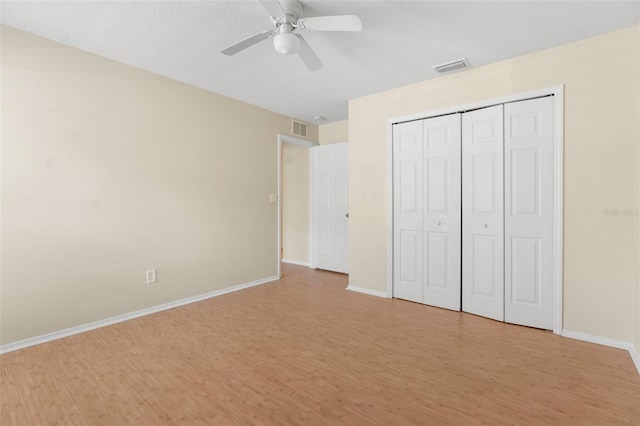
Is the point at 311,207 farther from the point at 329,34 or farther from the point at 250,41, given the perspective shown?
the point at 250,41

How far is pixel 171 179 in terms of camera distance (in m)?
3.49

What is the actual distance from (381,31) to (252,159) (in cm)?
251

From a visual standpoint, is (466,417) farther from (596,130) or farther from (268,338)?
(596,130)

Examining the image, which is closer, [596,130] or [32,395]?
[32,395]

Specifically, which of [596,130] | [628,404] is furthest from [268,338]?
[596,130]

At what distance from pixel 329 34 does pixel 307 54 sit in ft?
1.06

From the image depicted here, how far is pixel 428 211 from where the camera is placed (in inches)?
139

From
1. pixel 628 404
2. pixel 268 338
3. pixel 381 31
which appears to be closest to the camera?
pixel 628 404

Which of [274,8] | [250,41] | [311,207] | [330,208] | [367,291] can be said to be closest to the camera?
[274,8]

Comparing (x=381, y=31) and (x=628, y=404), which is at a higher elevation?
(x=381, y=31)

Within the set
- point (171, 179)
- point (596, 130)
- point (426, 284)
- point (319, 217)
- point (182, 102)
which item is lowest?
point (426, 284)

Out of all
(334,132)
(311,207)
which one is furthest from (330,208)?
(334,132)

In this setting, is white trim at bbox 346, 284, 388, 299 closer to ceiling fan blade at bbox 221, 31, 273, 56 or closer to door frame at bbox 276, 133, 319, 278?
door frame at bbox 276, 133, 319, 278

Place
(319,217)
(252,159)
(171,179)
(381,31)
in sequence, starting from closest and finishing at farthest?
(381,31) < (171,179) < (252,159) < (319,217)
